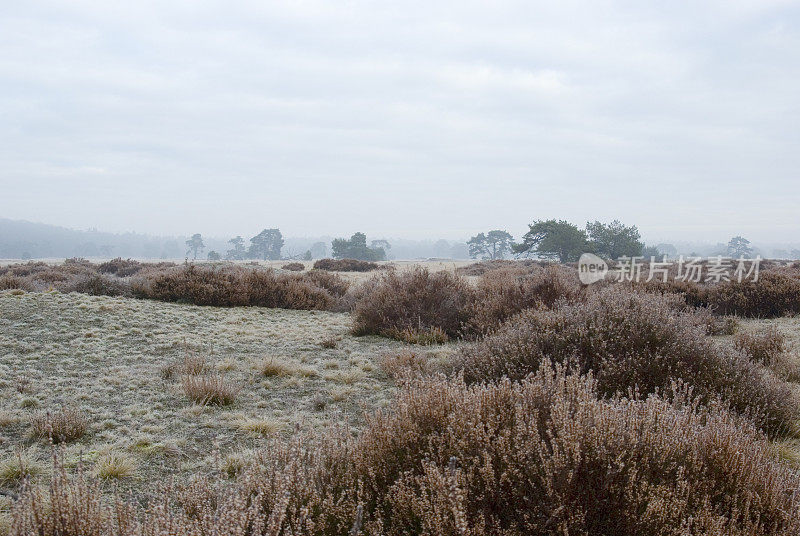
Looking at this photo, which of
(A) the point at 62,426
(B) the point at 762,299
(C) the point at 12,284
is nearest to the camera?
(A) the point at 62,426

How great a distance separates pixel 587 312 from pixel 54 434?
4.91 m

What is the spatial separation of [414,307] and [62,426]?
5.77 metres

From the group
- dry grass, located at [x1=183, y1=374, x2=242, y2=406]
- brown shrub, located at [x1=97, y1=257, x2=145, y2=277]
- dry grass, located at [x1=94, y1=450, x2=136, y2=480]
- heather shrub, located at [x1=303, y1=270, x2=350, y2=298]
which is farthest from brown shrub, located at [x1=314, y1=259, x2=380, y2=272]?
dry grass, located at [x1=94, y1=450, x2=136, y2=480]

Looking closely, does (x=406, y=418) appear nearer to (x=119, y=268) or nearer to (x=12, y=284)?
(x=12, y=284)

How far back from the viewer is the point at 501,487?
226 cm

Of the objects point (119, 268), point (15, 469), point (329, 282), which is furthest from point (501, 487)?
point (119, 268)

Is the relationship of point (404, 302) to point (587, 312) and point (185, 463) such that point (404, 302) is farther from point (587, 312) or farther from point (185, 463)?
point (185, 463)

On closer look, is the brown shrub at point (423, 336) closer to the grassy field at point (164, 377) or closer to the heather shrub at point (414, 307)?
the heather shrub at point (414, 307)

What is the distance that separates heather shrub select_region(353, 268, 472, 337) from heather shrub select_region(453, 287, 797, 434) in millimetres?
2954

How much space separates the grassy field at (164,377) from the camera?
3.74 metres

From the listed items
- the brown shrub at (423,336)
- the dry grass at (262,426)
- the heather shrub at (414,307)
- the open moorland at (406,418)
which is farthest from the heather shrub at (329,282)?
the dry grass at (262,426)

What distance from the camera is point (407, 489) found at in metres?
2.20

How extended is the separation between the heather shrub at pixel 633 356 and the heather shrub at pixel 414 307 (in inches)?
116

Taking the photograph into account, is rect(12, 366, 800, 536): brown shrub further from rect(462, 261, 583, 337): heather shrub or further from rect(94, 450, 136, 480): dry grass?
rect(462, 261, 583, 337): heather shrub
